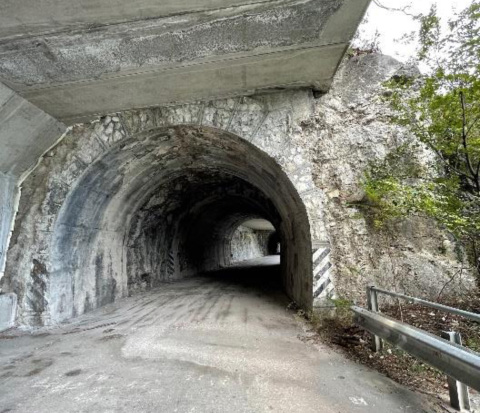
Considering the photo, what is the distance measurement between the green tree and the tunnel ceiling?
152cm

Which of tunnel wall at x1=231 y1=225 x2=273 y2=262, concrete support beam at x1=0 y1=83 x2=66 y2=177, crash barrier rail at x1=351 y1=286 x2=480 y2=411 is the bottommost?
crash barrier rail at x1=351 y1=286 x2=480 y2=411

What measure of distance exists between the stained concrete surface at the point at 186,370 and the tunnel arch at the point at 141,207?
86cm

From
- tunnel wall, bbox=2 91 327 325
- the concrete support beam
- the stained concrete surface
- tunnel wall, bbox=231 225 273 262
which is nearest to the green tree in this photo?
tunnel wall, bbox=2 91 327 325

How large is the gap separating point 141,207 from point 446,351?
698cm

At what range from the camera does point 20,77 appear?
3.94m

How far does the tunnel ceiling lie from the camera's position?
313 centimetres

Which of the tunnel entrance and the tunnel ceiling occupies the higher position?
the tunnel ceiling

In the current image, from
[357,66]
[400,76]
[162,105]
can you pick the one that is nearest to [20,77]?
[162,105]

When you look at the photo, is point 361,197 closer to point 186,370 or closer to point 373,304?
point 373,304

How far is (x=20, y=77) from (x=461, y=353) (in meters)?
5.27

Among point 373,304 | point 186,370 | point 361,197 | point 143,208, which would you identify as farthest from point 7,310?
point 361,197

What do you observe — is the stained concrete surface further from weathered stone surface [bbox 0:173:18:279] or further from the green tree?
the green tree

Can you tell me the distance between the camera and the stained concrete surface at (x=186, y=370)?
8.52 feet

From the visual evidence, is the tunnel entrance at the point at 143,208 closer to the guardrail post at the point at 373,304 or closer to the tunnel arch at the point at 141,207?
the tunnel arch at the point at 141,207
